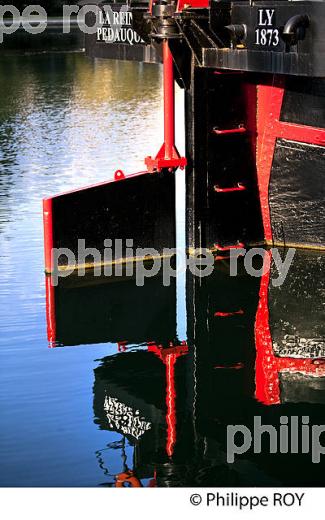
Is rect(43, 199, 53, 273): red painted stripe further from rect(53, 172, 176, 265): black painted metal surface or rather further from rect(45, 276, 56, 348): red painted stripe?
rect(45, 276, 56, 348): red painted stripe

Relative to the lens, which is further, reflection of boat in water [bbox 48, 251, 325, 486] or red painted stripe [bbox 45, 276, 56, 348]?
red painted stripe [bbox 45, 276, 56, 348]

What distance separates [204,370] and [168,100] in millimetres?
3404

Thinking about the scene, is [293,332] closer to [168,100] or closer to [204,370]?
[204,370]

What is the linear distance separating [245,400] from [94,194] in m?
3.64

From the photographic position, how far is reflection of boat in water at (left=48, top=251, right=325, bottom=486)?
8336 mm

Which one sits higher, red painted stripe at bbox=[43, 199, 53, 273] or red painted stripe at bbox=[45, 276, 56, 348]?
red painted stripe at bbox=[43, 199, 53, 273]

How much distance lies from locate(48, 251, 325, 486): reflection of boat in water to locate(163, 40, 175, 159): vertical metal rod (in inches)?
53.7

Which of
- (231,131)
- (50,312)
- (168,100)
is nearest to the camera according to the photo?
(50,312)

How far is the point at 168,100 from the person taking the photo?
1264 cm

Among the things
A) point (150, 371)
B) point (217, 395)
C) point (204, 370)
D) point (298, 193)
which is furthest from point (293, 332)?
point (298, 193)

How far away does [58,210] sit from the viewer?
1235 centimetres

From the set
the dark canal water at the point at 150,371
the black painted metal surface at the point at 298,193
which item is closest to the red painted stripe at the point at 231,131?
the black painted metal surface at the point at 298,193

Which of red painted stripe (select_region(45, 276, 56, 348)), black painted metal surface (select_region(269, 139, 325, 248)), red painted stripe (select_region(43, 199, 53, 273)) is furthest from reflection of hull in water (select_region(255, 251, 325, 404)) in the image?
red painted stripe (select_region(43, 199, 53, 273))

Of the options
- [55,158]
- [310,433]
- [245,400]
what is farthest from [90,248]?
[55,158]
